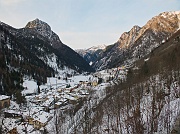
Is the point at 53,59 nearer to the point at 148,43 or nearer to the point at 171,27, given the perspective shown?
the point at 148,43

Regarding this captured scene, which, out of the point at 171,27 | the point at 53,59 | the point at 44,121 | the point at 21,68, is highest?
the point at 171,27

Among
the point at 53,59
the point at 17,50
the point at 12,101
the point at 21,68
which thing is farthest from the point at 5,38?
the point at 12,101

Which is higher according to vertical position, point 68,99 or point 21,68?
point 21,68

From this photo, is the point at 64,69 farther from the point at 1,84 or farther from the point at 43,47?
the point at 1,84

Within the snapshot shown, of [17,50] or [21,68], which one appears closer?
[21,68]

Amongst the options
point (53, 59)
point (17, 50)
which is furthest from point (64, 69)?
point (17, 50)

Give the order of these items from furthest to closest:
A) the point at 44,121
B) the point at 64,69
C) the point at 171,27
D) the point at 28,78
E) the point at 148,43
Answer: the point at 171,27 < the point at 148,43 < the point at 64,69 < the point at 28,78 < the point at 44,121

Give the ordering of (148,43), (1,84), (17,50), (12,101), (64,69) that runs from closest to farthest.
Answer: (12,101) < (1,84) < (17,50) < (64,69) < (148,43)

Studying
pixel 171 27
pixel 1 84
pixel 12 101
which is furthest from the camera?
pixel 171 27

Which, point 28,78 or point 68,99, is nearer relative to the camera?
point 68,99
